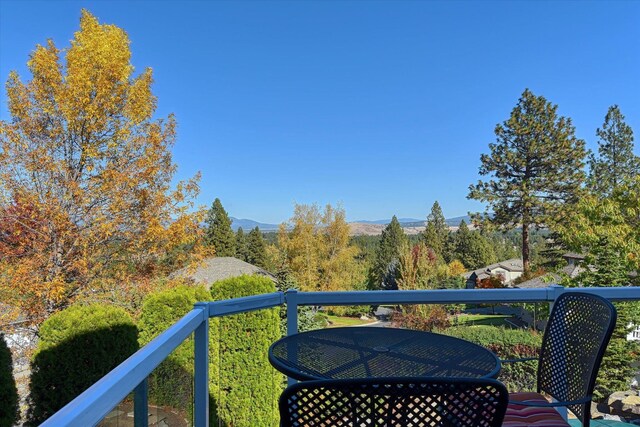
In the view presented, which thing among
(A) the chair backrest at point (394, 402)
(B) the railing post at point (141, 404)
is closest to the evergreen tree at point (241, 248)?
(B) the railing post at point (141, 404)

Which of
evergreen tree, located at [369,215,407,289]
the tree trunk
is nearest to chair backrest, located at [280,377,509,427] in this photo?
the tree trunk

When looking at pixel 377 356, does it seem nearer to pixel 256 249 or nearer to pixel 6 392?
pixel 6 392

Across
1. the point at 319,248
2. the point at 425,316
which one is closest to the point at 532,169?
the point at 319,248

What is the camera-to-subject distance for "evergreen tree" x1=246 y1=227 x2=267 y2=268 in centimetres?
3406

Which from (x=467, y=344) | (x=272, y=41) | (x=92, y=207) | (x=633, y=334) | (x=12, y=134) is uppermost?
(x=272, y=41)

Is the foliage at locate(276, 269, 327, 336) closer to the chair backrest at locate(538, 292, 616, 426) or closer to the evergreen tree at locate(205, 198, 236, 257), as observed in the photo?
the chair backrest at locate(538, 292, 616, 426)

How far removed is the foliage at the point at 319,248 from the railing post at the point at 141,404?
22631 millimetres

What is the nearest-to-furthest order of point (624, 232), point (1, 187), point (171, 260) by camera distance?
point (1, 187), point (171, 260), point (624, 232)

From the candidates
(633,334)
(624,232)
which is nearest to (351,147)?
(624,232)

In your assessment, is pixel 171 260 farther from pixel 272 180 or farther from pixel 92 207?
pixel 272 180

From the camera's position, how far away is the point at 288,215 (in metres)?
24.8

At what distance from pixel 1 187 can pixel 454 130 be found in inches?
842

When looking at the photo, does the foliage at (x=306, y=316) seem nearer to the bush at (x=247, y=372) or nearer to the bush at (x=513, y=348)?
the bush at (x=247, y=372)

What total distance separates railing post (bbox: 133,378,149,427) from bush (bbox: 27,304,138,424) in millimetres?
4245
